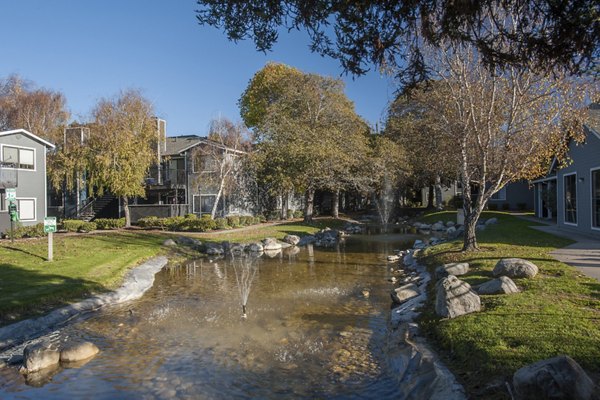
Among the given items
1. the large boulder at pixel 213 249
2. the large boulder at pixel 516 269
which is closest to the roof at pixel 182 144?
the large boulder at pixel 213 249

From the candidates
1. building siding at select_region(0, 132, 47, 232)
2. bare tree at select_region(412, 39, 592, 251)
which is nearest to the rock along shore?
bare tree at select_region(412, 39, 592, 251)

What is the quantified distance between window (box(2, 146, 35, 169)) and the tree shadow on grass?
16.2 meters

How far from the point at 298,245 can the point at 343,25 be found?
20.7 meters

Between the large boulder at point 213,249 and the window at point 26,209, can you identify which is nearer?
the large boulder at point 213,249

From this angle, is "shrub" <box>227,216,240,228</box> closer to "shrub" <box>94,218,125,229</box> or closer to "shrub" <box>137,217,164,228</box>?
"shrub" <box>137,217,164,228</box>

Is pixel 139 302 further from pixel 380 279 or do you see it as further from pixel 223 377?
pixel 380 279

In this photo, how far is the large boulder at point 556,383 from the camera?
419 centimetres

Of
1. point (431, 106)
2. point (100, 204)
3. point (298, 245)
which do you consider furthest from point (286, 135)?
point (431, 106)

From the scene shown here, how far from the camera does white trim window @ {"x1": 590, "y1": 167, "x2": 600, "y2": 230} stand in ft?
60.5

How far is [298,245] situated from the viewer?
25.7m

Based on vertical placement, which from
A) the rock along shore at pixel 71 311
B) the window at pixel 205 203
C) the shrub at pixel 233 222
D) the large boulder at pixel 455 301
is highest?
the window at pixel 205 203

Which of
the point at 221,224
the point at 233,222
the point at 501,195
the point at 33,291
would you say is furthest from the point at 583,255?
the point at 501,195

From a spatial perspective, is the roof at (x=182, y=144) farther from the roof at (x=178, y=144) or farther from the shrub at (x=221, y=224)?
the shrub at (x=221, y=224)

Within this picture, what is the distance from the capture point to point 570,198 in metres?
21.8
